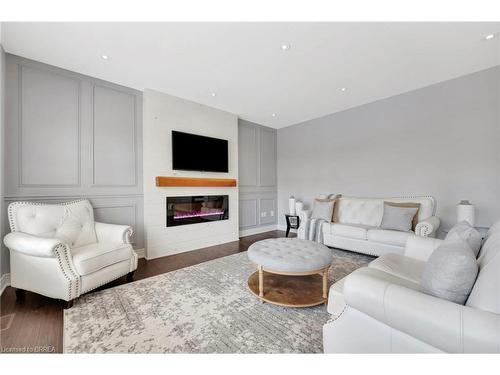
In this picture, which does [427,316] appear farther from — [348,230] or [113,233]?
[113,233]

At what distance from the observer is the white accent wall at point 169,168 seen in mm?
3057

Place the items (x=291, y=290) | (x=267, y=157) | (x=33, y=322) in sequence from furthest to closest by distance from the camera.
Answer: (x=267, y=157) → (x=291, y=290) → (x=33, y=322)

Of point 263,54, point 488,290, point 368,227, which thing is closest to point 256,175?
point 368,227

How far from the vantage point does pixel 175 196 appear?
3.33 meters

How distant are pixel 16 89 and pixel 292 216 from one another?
4.28 meters

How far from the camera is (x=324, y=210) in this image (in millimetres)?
3557

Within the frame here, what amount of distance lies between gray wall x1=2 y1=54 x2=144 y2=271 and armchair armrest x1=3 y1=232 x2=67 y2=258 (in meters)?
0.58

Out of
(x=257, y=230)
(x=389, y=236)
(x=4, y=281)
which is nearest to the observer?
(x=4, y=281)

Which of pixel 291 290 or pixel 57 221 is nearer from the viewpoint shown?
pixel 291 290

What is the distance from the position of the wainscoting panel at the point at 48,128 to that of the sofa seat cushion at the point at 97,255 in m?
1.01

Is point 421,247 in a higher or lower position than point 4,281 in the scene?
higher

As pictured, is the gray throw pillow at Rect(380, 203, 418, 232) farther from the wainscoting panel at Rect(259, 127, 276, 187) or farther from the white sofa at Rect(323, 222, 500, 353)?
the wainscoting panel at Rect(259, 127, 276, 187)

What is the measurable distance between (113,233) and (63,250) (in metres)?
0.57

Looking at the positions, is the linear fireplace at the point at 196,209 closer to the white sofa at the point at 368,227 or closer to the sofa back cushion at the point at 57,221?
the sofa back cushion at the point at 57,221
